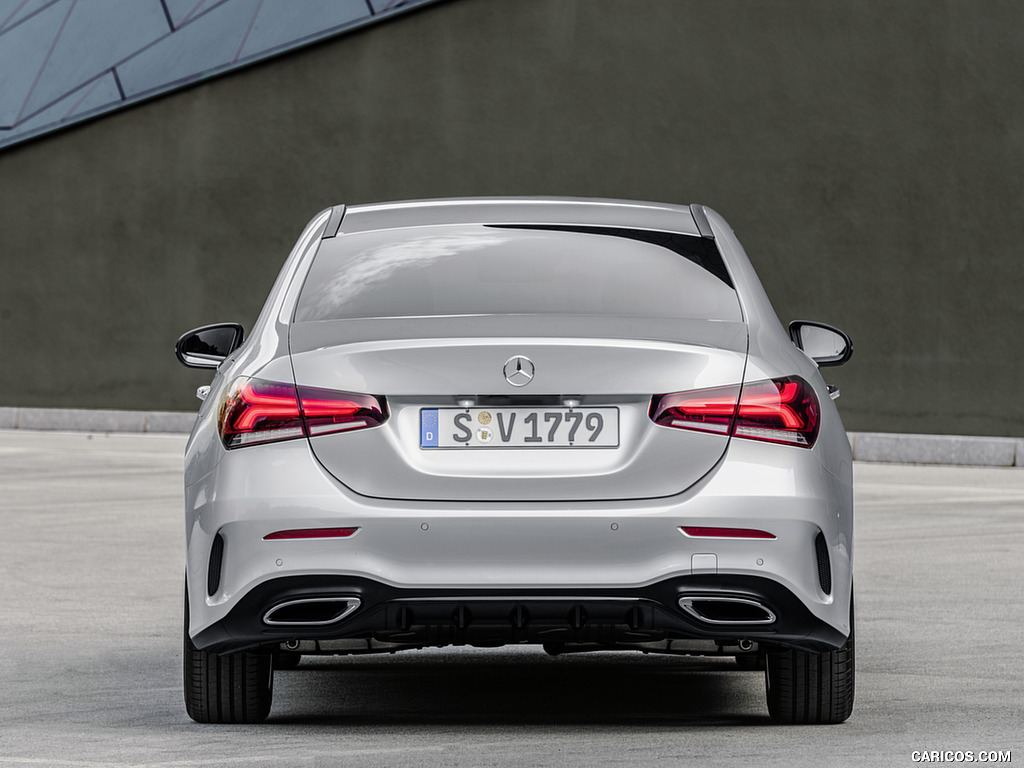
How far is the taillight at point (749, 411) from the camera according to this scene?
15.8ft

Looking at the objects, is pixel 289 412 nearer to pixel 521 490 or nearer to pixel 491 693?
pixel 521 490

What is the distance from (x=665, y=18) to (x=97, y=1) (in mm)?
7005

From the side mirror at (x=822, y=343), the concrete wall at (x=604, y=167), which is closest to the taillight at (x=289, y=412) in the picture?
the side mirror at (x=822, y=343)

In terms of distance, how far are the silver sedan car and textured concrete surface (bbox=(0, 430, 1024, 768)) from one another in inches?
13.3

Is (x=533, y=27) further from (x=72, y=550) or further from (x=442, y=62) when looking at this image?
(x=72, y=550)

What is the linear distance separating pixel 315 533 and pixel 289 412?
0.33 metres

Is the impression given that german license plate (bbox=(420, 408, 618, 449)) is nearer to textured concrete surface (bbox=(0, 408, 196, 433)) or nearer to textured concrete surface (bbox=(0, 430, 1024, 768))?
textured concrete surface (bbox=(0, 430, 1024, 768))

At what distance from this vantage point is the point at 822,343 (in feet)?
20.0

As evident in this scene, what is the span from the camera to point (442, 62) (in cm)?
2089

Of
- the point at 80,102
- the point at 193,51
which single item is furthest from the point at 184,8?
the point at 80,102

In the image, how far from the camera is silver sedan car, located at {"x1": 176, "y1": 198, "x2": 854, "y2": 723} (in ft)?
15.6

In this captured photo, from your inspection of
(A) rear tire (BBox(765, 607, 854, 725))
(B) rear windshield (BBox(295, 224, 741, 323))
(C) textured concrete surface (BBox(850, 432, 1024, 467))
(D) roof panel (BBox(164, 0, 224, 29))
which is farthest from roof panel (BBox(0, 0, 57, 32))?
(A) rear tire (BBox(765, 607, 854, 725))

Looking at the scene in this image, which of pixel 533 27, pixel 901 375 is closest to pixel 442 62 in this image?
pixel 533 27

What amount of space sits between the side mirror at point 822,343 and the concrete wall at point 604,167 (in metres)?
13.4
